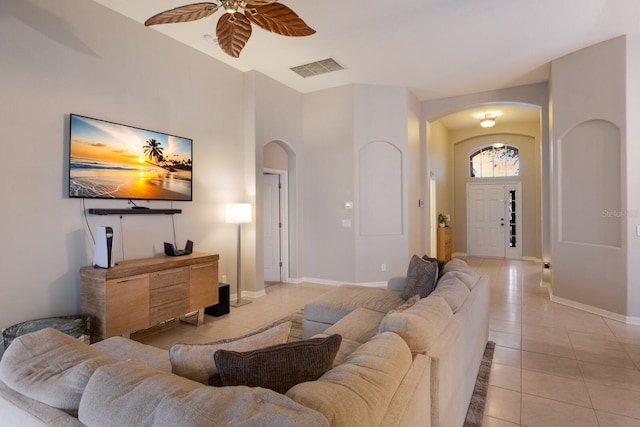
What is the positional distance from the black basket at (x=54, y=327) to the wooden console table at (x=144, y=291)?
0.40 feet

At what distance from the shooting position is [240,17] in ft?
8.89

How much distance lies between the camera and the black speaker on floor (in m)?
4.45

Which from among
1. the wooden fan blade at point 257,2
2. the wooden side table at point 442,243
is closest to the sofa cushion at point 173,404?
the wooden fan blade at point 257,2

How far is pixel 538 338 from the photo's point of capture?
369cm

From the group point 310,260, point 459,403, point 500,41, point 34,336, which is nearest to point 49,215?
point 34,336

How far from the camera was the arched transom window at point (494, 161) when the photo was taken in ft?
31.0

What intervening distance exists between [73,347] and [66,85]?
2.92 metres

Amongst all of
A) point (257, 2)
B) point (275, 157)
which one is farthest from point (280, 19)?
point (275, 157)

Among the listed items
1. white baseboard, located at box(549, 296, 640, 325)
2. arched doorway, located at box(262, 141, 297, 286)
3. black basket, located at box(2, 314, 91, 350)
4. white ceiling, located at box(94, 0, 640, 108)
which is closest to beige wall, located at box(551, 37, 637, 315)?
white baseboard, located at box(549, 296, 640, 325)

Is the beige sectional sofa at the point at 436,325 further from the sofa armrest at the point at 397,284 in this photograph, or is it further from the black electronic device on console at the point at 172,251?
the black electronic device on console at the point at 172,251

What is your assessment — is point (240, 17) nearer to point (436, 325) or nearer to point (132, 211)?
point (132, 211)

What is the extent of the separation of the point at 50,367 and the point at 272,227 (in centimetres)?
515

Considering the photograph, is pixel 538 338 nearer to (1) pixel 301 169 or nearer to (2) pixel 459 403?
(2) pixel 459 403

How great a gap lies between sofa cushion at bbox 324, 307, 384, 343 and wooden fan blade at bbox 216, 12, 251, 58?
243 cm
